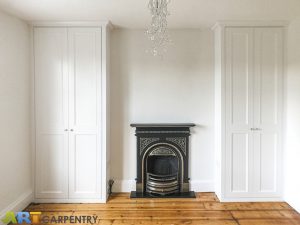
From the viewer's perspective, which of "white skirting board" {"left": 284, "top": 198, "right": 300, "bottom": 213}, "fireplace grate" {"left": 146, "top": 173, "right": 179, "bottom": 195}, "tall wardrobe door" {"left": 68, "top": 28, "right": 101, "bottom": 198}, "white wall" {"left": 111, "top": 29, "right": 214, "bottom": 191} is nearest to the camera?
"white skirting board" {"left": 284, "top": 198, "right": 300, "bottom": 213}

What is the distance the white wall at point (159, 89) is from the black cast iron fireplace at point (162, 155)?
0.14 meters

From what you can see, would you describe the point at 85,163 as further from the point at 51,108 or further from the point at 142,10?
the point at 142,10

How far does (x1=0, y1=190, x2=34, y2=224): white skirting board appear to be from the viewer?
2.75m

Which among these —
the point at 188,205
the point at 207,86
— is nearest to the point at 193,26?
the point at 207,86

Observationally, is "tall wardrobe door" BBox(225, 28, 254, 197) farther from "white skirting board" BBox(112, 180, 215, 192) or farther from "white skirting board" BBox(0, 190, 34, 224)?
"white skirting board" BBox(0, 190, 34, 224)

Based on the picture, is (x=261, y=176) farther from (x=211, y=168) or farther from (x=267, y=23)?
(x=267, y=23)

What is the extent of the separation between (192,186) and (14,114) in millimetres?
2674

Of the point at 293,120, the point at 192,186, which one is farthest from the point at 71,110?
the point at 293,120

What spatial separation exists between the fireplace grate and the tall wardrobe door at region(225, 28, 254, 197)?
2.49 ft

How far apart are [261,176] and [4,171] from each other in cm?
332

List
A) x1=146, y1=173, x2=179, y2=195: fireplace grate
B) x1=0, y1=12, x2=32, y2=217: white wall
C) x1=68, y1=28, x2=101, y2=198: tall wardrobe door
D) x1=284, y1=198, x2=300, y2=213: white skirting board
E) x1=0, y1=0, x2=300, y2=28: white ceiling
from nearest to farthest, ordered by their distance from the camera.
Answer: x1=0, y1=0, x2=300, y2=28: white ceiling → x1=0, y1=12, x2=32, y2=217: white wall → x1=284, y1=198, x2=300, y2=213: white skirting board → x1=68, y1=28, x2=101, y2=198: tall wardrobe door → x1=146, y1=173, x2=179, y2=195: fireplace grate

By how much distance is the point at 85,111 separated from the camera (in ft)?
10.6

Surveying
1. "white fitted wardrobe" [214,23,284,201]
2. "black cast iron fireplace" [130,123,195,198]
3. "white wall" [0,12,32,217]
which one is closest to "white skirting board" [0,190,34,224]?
"white wall" [0,12,32,217]

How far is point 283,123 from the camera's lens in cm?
328
